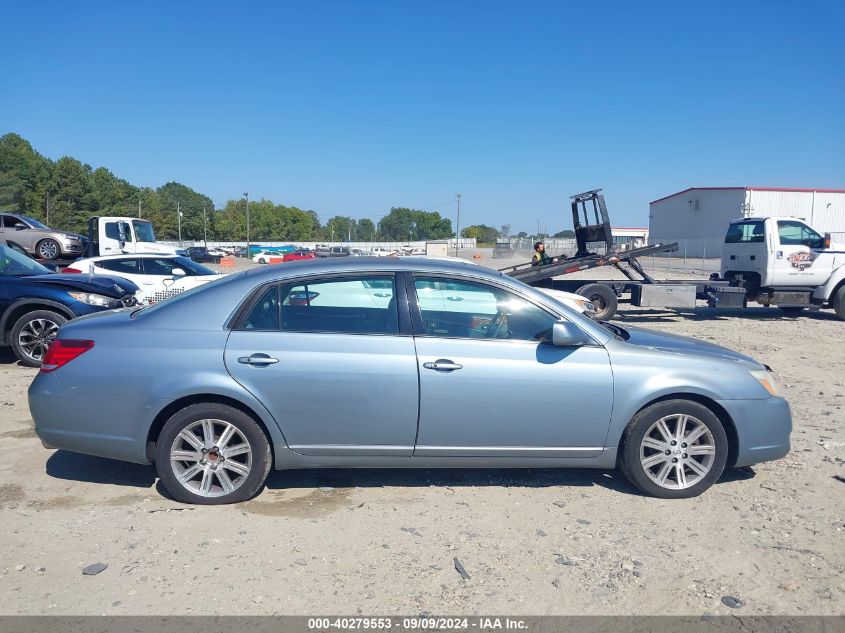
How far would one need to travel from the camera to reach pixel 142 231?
896 inches

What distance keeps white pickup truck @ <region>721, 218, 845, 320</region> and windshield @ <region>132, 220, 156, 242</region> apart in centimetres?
1877

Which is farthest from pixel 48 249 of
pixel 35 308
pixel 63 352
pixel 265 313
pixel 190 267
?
pixel 265 313

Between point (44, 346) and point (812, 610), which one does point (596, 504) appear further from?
point (44, 346)

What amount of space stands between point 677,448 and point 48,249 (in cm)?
2059

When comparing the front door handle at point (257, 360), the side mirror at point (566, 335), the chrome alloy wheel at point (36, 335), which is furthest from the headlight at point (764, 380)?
the chrome alloy wheel at point (36, 335)

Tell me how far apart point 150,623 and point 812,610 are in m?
3.16

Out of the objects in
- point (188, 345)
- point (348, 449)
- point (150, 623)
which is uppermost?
point (188, 345)

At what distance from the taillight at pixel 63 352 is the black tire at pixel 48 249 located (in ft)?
59.0

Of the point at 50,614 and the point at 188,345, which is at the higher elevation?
the point at 188,345

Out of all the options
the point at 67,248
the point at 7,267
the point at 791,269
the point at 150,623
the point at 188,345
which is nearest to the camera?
the point at 150,623

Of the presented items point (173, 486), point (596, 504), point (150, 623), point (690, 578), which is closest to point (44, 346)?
point (173, 486)

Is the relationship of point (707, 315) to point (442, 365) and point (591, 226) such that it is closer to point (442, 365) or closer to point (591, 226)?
point (591, 226)

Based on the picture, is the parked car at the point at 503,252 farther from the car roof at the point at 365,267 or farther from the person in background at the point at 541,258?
the car roof at the point at 365,267

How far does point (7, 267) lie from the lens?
8828 mm
